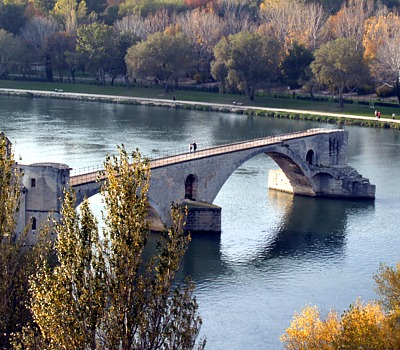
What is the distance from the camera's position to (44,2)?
162750 mm

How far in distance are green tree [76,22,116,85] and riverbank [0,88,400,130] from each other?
499cm

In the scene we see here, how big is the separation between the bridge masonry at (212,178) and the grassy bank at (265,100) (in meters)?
36.4

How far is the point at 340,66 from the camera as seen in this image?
117 metres

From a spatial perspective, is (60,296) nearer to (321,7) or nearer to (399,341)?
(399,341)

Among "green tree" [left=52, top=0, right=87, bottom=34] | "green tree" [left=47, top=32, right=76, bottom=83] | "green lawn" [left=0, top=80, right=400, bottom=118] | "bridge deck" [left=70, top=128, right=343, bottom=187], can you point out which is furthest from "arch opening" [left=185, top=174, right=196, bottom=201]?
"green tree" [left=52, top=0, right=87, bottom=34]

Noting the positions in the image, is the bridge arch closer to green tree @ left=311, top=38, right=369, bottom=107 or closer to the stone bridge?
the stone bridge

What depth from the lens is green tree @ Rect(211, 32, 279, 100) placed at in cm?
12150

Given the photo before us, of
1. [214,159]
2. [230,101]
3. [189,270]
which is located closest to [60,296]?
[189,270]

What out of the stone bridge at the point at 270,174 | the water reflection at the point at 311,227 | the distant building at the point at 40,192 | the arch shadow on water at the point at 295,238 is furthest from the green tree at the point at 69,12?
the distant building at the point at 40,192

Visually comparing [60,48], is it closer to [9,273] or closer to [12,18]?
[12,18]

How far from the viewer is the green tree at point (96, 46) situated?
136 meters

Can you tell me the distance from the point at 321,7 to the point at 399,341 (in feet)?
370

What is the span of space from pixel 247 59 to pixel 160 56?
12.9 m

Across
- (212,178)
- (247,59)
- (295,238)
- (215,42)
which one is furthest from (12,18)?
(295,238)
